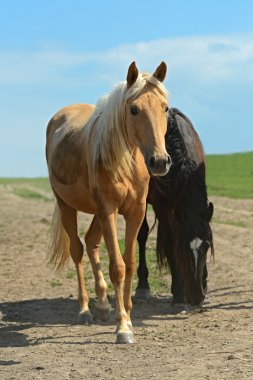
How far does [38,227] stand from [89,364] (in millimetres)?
11921

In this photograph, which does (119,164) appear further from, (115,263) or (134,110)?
(115,263)

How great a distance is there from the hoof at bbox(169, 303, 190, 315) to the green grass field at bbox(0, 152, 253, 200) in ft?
58.8

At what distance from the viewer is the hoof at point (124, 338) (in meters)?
6.36

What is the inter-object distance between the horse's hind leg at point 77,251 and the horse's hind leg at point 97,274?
4.0 inches

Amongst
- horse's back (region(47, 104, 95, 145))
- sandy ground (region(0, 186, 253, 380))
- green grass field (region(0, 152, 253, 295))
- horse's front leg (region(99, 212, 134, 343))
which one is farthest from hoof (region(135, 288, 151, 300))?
horse's front leg (region(99, 212, 134, 343))

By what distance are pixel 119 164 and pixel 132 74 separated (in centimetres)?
74

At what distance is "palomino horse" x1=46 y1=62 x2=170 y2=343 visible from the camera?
6.11m

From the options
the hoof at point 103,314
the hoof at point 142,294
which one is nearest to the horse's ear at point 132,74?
the hoof at point 103,314

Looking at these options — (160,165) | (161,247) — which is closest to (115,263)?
(160,165)

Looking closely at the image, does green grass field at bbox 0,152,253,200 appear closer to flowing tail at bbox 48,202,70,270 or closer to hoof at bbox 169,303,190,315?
flowing tail at bbox 48,202,70,270

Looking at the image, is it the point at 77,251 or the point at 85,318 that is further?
the point at 77,251

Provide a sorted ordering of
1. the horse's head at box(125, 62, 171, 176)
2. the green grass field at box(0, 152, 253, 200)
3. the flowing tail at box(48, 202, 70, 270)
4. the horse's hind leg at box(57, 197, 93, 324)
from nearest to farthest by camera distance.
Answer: the horse's head at box(125, 62, 171, 176) < the horse's hind leg at box(57, 197, 93, 324) < the flowing tail at box(48, 202, 70, 270) < the green grass field at box(0, 152, 253, 200)

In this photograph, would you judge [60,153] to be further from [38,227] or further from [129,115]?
[38,227]

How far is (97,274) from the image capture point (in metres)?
7.79
